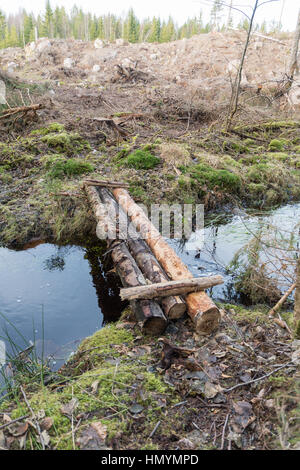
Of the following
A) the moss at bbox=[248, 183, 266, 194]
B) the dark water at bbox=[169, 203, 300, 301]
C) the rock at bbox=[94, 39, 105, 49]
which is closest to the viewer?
the dark water at bbox=[169, 203, 300, 301]

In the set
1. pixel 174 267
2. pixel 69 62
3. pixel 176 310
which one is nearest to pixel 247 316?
pixel 176 310

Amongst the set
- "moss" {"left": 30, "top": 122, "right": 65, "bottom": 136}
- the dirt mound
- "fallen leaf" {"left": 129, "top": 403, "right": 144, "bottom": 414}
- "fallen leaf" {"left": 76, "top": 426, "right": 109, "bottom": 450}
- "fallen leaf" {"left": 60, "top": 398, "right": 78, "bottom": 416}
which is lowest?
"fallen leaf" {"left": 129, "top": 403, "right": 144, "bottom": 414}

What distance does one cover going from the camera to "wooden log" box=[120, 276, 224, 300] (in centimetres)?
278

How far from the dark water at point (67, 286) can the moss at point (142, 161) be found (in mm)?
2145

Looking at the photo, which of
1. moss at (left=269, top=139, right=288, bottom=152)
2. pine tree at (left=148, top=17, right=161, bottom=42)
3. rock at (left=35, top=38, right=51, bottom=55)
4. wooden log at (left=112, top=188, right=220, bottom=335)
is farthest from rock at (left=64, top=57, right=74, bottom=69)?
wooden log at (left=112, top=188, right=220, bottom=335)

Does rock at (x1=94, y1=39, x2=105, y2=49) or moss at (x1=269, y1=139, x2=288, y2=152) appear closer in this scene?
moss at (x1=269, y1=139, x2=288, y2=152)

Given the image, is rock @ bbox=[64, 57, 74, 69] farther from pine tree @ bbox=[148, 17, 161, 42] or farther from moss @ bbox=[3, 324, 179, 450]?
moss @ bbox=[3, 324, 179, 450]

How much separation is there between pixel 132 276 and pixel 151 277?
0.67 ft

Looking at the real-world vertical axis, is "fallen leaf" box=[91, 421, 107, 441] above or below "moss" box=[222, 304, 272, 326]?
above

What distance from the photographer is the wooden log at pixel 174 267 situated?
109 inches

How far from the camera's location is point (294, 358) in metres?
2.26

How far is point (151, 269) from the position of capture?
10.9 ft
